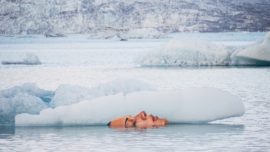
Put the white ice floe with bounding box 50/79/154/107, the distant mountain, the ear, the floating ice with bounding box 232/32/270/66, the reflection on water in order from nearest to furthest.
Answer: the reflection on water → the ear → the white ice floe with bounding box 50/79/154/107 → the floating ice with bounding box 232/32/270/66 → the distant mountain

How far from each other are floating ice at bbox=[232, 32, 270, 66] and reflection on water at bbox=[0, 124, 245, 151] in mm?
17590

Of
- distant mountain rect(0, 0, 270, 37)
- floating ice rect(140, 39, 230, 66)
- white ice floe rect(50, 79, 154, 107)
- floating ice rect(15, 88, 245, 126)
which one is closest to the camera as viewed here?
floating ice rect(15, 88, 245, 126)

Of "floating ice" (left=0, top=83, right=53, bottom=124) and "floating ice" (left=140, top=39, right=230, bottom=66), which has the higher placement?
"floating ice" (left=0, top=83, right=53, bottom=124)

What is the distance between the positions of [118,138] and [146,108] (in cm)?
131

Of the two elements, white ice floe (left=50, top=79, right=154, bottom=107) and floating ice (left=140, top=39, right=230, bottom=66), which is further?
floating ice (left=140, top=39, right=230, bottom=66)

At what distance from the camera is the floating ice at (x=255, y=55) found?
36.2 meters

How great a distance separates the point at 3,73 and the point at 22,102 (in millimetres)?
19801

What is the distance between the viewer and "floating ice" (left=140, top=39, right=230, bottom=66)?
38062 millimetres

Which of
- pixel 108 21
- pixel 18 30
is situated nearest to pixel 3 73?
pixel 18 30

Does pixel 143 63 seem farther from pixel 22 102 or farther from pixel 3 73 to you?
pixel 22 102

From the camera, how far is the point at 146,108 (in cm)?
1842

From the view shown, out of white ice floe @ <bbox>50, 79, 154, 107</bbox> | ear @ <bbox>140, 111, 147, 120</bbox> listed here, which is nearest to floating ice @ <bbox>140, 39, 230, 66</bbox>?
white ice floe @ <bbox>50, 79, 154, 107</bbox>

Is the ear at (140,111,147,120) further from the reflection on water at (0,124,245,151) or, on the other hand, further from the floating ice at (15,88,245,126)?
the reflection on water at (0,124,245,151)

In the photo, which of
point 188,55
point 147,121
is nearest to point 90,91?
point 147,121
